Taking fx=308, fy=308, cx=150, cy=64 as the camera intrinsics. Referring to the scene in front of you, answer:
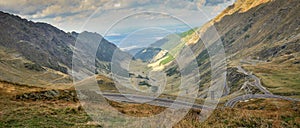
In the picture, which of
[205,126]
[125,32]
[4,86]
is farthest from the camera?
[4,86]

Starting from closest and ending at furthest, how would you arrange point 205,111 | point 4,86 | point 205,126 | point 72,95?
point 205,126 < point 205,111 < point 72,95 < point 4,86

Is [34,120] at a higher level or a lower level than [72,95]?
lower

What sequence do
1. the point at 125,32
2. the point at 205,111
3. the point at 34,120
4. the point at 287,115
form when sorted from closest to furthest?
the point at 125,32
the point at 34,120
the point at 287,115
the point at 205,111

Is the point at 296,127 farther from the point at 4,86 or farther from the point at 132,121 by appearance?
the point at 4,86

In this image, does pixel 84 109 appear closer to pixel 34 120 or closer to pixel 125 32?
pixel 34 120

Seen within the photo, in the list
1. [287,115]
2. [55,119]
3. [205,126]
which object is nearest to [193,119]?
[205,126]

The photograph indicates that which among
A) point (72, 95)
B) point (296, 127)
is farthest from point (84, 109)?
point (296, 127)

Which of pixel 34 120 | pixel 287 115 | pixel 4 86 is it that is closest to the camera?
pixel 34 120

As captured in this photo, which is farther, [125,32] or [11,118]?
[11,118]

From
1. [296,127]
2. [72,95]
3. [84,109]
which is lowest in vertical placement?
[296,127]
